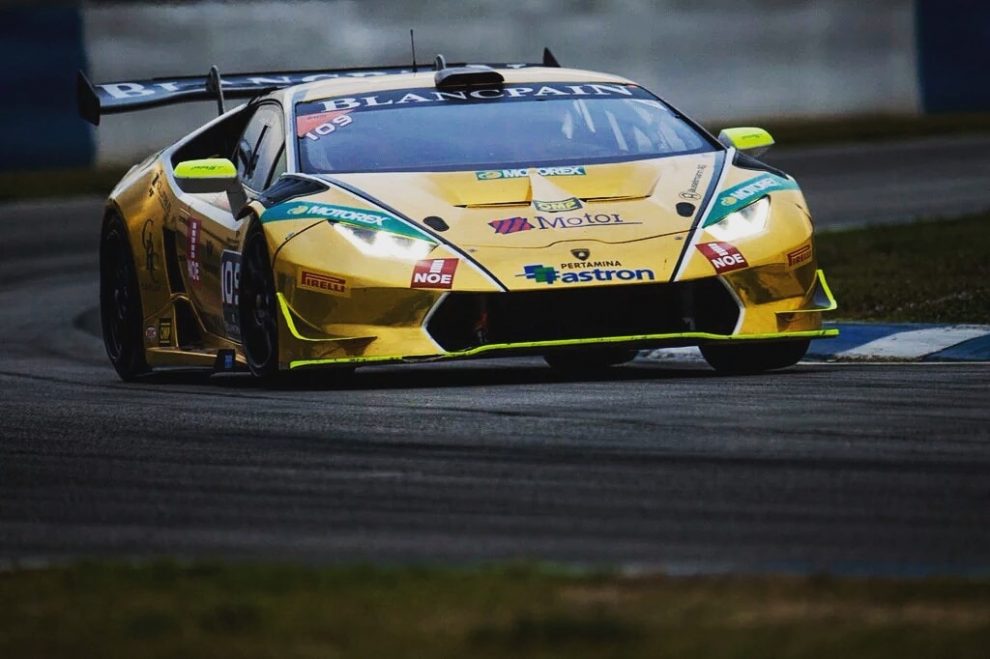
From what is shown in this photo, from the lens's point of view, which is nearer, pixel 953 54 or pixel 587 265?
pixel 587 265

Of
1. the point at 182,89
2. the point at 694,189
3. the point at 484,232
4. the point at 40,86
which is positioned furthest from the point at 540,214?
the point at 40,86

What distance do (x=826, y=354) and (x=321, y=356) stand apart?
2557mm

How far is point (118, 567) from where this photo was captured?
504 cm

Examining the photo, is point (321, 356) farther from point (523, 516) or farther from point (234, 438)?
point (523, 516)

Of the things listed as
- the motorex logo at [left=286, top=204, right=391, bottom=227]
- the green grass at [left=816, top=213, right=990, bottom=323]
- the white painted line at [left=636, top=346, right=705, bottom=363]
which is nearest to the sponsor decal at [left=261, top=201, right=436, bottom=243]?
the motorex logo at [left=286, top=204, right=391, bottom=227]

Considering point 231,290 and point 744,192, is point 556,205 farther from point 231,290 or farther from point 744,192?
point 231,290

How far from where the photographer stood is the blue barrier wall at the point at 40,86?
22.7m

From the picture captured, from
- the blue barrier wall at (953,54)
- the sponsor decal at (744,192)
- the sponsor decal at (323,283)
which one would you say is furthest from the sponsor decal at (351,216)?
the blue barrier wall at (953,54)

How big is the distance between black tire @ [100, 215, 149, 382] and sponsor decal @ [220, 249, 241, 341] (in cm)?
137

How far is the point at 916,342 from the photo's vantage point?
1024cm

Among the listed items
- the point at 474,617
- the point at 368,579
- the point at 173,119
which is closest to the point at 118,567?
the point at 368,579

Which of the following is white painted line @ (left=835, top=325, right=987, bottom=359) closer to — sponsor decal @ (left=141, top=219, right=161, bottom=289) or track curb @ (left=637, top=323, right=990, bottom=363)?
track curb @ (left=637, top=323, right=990, bottom=363)

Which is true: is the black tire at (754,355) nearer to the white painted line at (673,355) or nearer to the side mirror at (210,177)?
the white painted line at (673,355)

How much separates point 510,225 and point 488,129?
1032mm
